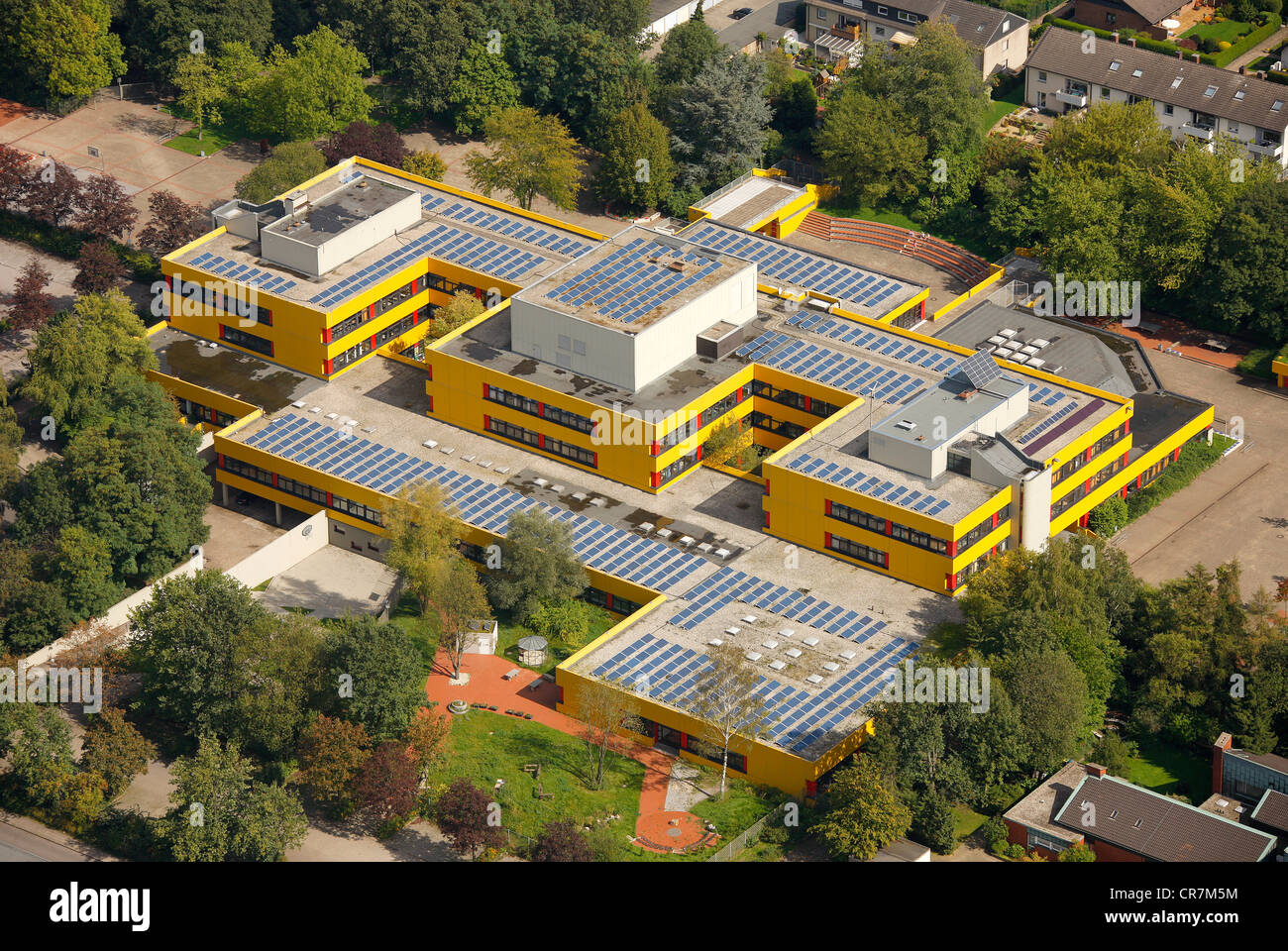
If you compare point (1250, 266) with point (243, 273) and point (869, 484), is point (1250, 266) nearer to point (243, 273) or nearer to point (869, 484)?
point (869, 484)

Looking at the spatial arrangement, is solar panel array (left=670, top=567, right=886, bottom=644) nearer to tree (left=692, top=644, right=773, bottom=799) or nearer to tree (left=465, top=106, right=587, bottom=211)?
tree (left=692, top=644, right=773, bottom=799)

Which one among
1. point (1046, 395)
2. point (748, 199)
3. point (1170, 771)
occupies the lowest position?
point (1170, 771)

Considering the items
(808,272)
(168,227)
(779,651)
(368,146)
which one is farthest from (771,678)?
(368,146)

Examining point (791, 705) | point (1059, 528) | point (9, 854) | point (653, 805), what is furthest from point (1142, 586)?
point (9, 854)

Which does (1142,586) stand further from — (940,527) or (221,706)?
(221,706)

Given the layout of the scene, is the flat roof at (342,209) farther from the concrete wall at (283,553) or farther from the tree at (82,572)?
the tree at (82,572)

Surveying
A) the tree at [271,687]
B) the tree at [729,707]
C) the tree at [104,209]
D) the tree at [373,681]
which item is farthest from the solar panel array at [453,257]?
the tree at [729,707]
